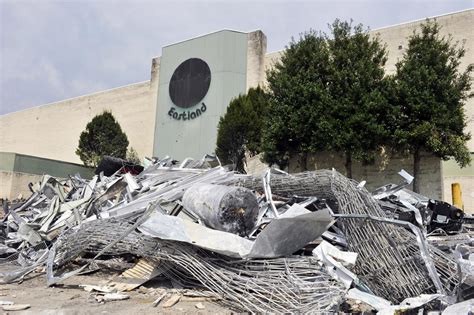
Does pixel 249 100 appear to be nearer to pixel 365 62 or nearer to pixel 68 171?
pixel 365 62

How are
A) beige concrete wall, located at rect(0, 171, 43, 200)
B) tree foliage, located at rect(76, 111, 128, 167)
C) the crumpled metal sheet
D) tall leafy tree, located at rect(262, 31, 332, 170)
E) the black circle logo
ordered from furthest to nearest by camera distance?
tree foliage, located at rect(76, 111, 128, 167) → the black circle logo → beige concrete wall, located at rect(0, 171, 43, 200) → tall leafy tree, located at rect(262, 31, 332, 170) → the crumpled metal sheet

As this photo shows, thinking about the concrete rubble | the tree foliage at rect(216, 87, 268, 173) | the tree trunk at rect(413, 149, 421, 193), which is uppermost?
the tree foliage at rect(216, 87, 268, 173)

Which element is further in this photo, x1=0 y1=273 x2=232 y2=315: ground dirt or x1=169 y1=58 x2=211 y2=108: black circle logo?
x1=169 y1=58 x2=211 y2=108: black circle logo

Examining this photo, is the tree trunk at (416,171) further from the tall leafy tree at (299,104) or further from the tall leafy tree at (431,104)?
the tall leafy tree at (299,104)

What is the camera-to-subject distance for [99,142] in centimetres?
2169

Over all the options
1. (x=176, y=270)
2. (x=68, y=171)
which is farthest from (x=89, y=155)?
(x=176, y=270)

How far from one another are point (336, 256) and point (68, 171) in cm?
1876

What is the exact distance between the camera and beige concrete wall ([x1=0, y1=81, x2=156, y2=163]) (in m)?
24.0

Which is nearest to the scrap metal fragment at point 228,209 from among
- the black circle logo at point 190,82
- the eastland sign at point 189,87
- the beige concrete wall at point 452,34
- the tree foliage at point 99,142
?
the beige concrete wall at point 452,34

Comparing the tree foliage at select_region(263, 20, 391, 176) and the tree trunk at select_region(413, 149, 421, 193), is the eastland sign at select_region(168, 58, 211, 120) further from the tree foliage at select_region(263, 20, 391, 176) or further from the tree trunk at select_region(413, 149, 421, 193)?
the tree trunk at select_region(413, 149, 421, 193)

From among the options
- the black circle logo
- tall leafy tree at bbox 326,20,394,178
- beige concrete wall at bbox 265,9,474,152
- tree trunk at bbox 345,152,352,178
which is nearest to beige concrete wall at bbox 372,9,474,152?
beige concrete wall at bbox 265,9,474,152

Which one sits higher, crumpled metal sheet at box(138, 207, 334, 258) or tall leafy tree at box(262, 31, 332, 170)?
tall leafy tree at box(262, 31, 332, 170)

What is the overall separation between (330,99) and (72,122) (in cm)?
2136

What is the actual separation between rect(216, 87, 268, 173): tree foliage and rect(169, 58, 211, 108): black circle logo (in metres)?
4.16
